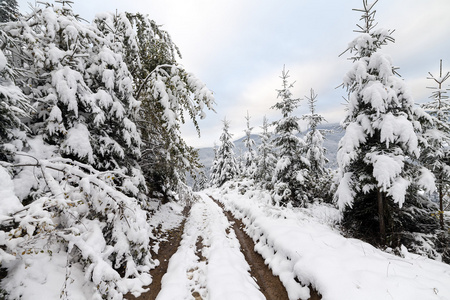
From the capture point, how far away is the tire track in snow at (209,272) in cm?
445

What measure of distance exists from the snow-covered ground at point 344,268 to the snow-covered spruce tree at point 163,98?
564cm

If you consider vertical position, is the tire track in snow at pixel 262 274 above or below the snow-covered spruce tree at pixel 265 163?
below

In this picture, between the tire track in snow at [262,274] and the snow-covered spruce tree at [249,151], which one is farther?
the snow-covered spruce tree at [249,151]

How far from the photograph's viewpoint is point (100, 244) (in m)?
4.40

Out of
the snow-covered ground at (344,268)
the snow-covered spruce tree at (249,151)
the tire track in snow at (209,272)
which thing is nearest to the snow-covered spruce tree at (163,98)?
the tire track in snow at (209,272)

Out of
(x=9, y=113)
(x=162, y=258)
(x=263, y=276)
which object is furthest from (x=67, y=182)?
(x=263, y=276)

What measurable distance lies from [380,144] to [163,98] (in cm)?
845

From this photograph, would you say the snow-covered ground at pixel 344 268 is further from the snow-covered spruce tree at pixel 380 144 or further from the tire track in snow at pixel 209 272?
the snow-covered spruce tree at pixel 380 144

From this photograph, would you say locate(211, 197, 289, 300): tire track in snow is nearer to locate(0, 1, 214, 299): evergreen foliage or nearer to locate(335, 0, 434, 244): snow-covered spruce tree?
locate(0, 1, 214, 299): evergreen foliage

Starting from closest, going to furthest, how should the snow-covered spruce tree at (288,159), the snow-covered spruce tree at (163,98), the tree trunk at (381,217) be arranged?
the tree trunk at (381,217)
the snow-covered spruce tree at (163,98)
the snow-covered spruce tree at (288,159)

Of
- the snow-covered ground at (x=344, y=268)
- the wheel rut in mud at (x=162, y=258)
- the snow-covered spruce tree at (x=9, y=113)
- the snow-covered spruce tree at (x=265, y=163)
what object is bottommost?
the wheel rut in mud at (x=162, y=258)

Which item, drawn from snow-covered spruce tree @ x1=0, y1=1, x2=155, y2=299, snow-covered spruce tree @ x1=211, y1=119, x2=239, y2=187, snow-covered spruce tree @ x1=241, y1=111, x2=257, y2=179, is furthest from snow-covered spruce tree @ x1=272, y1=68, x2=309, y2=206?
snow-covered spruce tree @ x1=211, y1=119, x2=239, y2=187

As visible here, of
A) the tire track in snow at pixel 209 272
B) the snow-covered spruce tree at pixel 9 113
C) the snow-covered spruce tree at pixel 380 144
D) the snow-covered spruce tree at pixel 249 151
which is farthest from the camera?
the snow-covered spruce tree at pixel 249 151

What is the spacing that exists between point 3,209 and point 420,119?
11.8 metres
